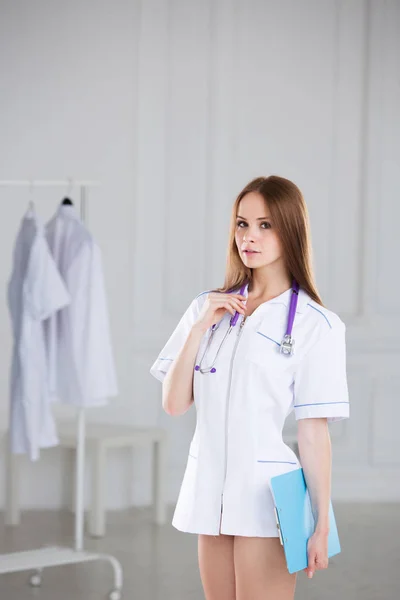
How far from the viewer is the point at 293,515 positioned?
1638mm

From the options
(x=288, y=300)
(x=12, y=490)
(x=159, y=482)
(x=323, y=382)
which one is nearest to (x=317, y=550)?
(x=323, y=382)

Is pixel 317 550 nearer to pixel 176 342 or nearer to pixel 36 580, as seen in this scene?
pixel 176 342

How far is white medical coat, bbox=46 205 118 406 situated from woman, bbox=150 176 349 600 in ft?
4.71

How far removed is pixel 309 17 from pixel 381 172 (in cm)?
91

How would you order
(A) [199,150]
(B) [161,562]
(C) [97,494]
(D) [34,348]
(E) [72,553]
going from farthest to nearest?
(A) [199,150] → (C) [97,494] → (B) [161,562] → (E) [72,553] → (D) [34,348]

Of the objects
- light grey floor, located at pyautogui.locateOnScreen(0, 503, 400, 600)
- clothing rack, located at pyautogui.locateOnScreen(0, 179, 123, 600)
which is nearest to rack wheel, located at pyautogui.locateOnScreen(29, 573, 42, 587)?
light grey floor, located at pyautogui.locateOnScreen(0, 503, 400, 600)

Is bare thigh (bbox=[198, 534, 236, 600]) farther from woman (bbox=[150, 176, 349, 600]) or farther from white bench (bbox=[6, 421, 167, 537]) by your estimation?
white bench (bbox=[6, 421, 167, 537])

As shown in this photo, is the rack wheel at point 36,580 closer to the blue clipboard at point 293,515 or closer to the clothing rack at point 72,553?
the clothing rack at point 72,553

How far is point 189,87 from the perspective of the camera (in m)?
4.75

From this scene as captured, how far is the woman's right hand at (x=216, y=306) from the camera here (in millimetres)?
1753

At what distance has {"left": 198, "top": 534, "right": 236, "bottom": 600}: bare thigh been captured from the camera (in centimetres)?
172

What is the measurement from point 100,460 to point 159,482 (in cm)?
38

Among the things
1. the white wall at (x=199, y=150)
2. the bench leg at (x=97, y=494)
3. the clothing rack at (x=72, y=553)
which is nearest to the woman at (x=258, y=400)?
the clothing rack at (x=72, y=553)

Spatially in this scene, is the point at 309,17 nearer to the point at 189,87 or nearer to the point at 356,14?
the point at 356,14
